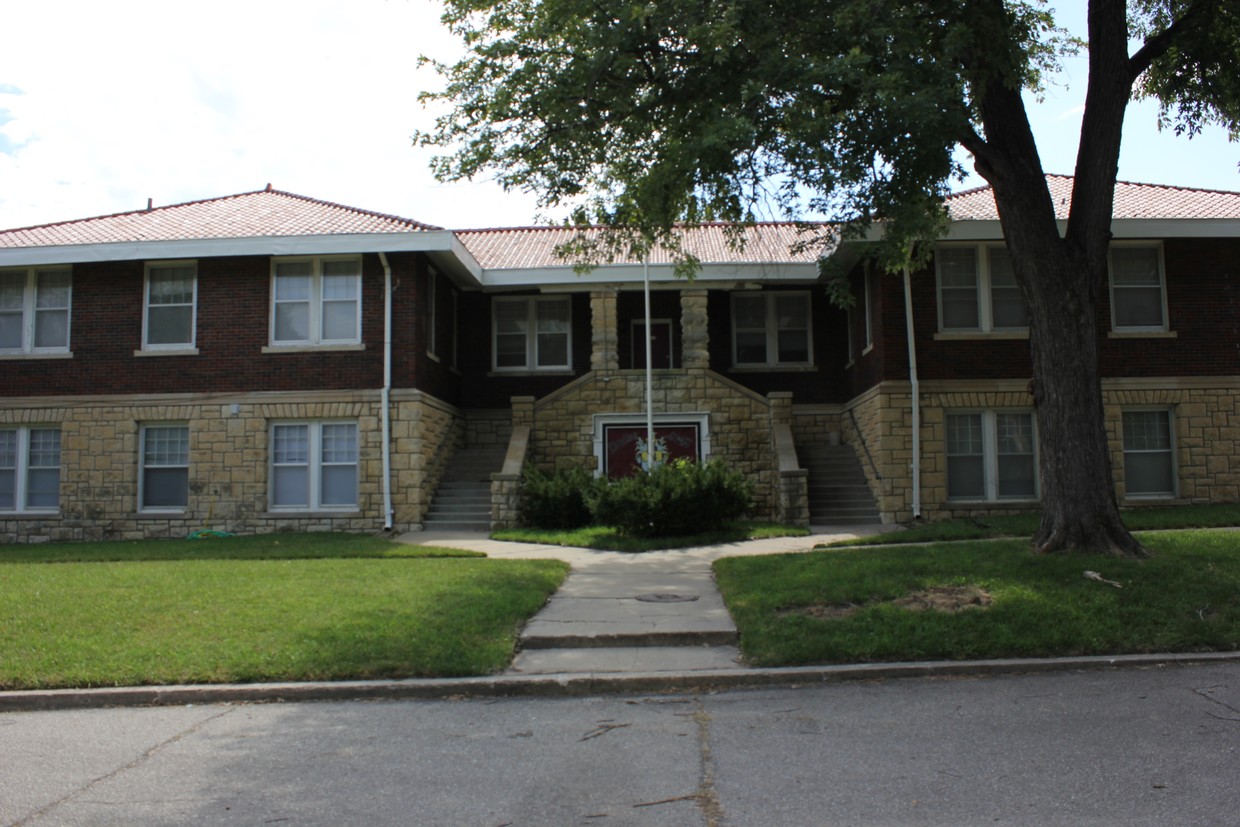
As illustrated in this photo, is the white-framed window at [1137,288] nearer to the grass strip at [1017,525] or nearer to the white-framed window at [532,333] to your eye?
the grass strip at [1017,525]

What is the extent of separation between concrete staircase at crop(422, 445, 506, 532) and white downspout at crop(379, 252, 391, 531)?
805 millimetres

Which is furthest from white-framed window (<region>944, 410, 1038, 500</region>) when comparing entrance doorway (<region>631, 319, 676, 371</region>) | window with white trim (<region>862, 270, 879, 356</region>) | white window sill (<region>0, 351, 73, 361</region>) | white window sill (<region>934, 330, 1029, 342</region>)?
white window sill (<region>0, 351, 73, 361</region>)

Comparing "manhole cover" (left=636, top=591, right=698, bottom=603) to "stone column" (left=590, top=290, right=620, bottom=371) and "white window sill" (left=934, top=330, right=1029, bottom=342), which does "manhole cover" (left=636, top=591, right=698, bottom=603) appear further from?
"stone column" (left=590, top=290, right=620, bottom=371)

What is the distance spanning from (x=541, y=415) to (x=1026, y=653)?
43.8 feet

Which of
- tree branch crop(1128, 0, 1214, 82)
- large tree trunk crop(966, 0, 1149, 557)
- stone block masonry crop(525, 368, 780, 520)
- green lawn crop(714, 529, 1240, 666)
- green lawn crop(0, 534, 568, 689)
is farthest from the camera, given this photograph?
stone block masonry crop(525, 368, 780, 520)

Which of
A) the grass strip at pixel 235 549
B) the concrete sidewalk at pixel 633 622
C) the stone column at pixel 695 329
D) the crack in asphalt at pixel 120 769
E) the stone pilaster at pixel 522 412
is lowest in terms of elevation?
the crack in asphalt at pixel 120 769

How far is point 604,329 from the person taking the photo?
2020 centimetres

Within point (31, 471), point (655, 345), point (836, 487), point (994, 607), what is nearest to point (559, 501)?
point (836, 487)

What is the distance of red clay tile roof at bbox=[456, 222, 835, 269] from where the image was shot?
2141cm

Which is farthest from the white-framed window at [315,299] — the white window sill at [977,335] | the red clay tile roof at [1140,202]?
the red clay tile roof at [1140,202]

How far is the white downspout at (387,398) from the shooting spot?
17344 mm

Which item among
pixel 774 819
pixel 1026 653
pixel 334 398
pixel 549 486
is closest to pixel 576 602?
pixel 1026 653

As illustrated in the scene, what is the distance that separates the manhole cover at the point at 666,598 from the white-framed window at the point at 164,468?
36.2 feet

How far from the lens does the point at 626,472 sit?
65.5 ft
